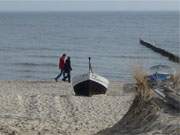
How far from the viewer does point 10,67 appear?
137 feet

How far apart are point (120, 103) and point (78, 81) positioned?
143 inches

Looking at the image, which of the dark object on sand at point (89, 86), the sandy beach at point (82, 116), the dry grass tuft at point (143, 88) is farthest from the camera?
the dark object on sand at point (89, 86)

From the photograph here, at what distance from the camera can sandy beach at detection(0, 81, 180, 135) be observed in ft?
33.4

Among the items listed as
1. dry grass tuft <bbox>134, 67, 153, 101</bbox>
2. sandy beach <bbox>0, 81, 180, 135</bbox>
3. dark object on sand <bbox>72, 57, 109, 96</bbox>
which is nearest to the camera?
sandy beach <bbox>0, 81, 180, 135</bbox>

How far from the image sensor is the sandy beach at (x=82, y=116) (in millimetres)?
10188

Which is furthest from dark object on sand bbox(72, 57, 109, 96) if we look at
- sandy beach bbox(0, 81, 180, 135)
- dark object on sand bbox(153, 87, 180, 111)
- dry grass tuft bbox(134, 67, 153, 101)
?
dry grass tuft bbox(134, 67, 153, 101)

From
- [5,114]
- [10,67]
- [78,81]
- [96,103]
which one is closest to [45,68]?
[10,67]

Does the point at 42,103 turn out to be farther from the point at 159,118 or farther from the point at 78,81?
the point at 159,118

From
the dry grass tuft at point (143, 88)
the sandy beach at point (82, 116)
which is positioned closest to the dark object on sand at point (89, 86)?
the sandy beach at point (82, 116)

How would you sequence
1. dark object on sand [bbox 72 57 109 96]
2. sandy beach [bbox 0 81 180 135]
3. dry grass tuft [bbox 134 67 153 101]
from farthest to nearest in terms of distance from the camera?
dark object on sand [bbox 72 57 109 96], dry grass tuft [bbox 134 67 153 101], sandy beach [bbox 0 81 180 135]

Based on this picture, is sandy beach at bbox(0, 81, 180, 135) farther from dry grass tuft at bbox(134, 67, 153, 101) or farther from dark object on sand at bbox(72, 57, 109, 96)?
dark object on sand at bbox(72, 57, 109, 96)

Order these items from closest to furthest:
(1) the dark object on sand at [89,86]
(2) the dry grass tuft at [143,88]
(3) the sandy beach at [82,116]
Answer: (3) the sandy beach at [82,116] < (2) the dry grass tuft at [143,88] < (1) the dark object on sand at [89,86]

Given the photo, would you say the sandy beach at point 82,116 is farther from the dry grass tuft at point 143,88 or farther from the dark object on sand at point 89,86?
the dark object on sand at point 89,86

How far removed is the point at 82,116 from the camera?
15.3m
